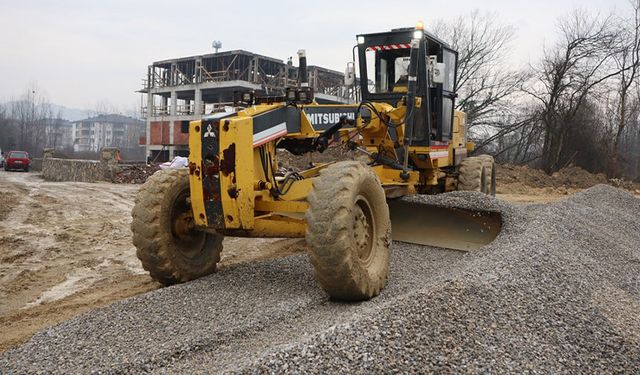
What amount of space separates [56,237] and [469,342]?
28.9 ft

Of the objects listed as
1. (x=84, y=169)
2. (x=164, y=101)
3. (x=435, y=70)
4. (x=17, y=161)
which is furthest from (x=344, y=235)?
(x=164, y=101)

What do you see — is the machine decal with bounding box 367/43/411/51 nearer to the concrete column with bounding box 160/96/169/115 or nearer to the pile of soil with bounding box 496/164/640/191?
the pile of soil with bounding box 496/164/640/191

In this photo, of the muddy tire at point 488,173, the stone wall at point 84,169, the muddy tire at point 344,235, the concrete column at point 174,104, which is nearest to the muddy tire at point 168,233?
the muddy tire at point 344,235

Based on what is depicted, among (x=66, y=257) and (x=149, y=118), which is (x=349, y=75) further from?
(x=149, y=118)

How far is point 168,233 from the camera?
548 centimetres

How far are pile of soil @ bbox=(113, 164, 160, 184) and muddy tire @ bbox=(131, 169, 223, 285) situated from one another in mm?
18952

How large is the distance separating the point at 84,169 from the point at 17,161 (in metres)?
14.3

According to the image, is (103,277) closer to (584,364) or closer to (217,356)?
(217,356)

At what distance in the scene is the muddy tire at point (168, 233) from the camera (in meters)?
5.35

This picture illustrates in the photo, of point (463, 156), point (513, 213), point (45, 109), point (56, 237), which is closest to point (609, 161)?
point (463, 156)

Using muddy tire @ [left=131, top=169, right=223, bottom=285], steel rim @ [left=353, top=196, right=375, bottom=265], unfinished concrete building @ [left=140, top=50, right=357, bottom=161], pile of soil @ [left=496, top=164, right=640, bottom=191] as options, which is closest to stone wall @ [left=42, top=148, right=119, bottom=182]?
unfinished concrete building @ [left=140, top=50, right=357, bottom=161]

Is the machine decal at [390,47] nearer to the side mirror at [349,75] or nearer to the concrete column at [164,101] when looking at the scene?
the side mirror at [349,75]

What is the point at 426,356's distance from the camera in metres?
3.51

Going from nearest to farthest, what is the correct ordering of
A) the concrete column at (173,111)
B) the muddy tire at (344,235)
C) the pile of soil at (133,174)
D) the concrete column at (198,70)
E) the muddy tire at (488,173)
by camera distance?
the muddy tire at (344,235) < the muddy tire at (488,173) < the pile of soil at (133,174) < the concrete column at (198,70) < the concrete column at (173,111)
